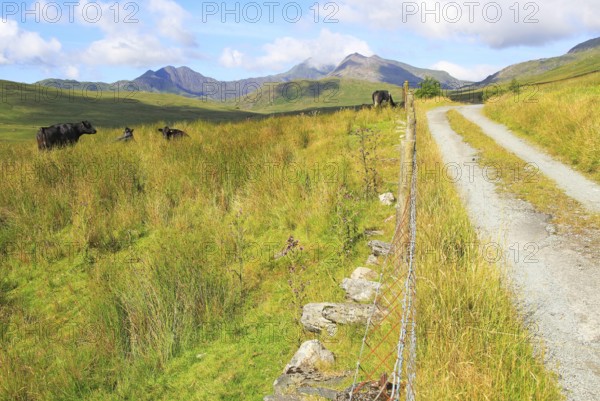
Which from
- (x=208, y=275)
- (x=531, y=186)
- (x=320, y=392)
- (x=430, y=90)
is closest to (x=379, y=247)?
(x=208, y=275)

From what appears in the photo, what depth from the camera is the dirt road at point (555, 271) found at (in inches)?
120

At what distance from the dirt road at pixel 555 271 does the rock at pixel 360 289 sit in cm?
151

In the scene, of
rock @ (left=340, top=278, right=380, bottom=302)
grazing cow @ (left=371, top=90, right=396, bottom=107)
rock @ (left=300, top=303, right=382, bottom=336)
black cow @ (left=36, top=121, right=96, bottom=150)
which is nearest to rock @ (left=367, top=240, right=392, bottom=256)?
rock @ (left=340, top=278, right=380, bottom=302)

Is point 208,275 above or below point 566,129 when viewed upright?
below

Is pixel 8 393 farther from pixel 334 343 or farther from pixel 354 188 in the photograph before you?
pixel 354 188

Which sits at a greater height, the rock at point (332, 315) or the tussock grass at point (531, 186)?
the tussock grass at point (531, 186)

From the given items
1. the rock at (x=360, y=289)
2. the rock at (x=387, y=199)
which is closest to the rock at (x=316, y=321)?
the rock at (x=360, y=289)

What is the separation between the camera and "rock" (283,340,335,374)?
3.61m

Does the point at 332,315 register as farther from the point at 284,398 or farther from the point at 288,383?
the point at 284,398

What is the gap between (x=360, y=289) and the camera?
465 centimetres

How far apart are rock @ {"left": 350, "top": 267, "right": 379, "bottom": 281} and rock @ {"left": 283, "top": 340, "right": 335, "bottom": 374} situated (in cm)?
142

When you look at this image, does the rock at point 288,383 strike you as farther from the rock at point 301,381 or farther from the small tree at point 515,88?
the small tree at point 515,88

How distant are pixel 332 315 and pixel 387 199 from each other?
3923mm

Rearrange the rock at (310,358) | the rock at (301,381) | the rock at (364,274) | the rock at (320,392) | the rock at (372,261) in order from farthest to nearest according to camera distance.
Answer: the rock at (372,261) < the rock at (364,274) < the rock at (310,358) < the rock at (301,381) < the rock at (320,392)
